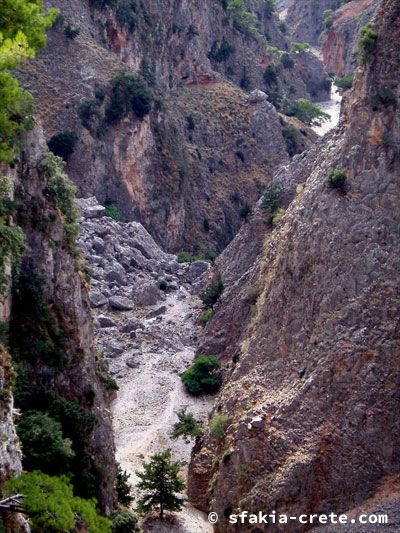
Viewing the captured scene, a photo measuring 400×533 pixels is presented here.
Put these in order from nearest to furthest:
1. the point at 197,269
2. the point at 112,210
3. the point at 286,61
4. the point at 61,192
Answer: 1. the point at 61,192
2. the point at 197,269
3. the point at 112,210
4. the point at 286,61

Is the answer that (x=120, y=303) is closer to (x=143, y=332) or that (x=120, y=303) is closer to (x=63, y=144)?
(x=143, y=332)

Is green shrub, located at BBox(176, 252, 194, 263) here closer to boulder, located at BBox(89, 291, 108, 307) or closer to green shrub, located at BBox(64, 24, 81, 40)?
boulder, located at BBox(89, 291, 108, 307)

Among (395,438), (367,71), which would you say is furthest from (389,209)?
(395,438)

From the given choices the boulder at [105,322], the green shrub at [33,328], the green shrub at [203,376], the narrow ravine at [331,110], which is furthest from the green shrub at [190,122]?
the green shrub at [33,328]

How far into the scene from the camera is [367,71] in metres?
41.8

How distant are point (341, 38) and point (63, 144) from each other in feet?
248

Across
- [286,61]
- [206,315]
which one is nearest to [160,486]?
[206,315]

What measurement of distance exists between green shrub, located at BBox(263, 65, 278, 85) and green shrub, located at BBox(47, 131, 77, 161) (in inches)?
1619

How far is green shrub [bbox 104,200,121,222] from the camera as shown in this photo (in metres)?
68.5

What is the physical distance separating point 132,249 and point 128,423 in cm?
Result: 2184

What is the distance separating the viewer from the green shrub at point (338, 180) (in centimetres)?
4088

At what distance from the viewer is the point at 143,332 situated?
55.8m

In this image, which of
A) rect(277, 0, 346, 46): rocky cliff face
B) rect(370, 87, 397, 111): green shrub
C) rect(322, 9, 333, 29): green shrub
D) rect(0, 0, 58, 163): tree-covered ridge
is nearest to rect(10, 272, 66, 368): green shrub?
rect(0, 0, 58, 163): tree-covered ridge

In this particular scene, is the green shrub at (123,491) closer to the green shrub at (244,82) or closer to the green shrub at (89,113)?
the green shrub at (89,113)
